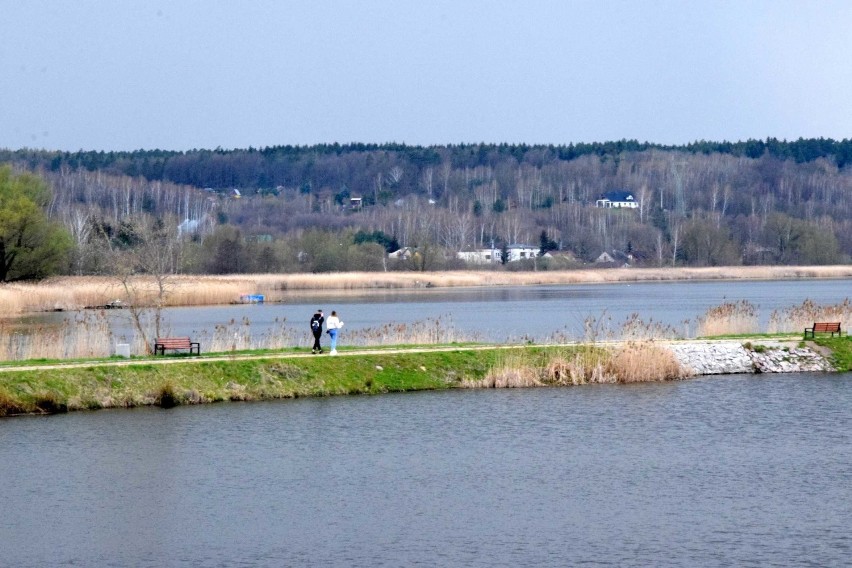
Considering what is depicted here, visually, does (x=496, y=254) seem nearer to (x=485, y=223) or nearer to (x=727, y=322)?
(x=485, y=223)

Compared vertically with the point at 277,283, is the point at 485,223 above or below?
above

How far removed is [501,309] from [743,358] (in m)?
29.3

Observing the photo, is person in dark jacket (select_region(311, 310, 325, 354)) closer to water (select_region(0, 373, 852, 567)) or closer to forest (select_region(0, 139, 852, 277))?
water (select_region(0, 373, 852, 567))

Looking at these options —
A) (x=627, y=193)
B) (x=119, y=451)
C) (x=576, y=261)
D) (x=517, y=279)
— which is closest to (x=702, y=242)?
(x=576, y=261)

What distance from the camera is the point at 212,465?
2373cm

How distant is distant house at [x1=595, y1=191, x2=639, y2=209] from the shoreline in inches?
5922

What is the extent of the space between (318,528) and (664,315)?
130 feet

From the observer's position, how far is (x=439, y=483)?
22047mm

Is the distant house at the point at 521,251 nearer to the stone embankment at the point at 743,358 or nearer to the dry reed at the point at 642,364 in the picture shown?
the stone embankment at the point at 743,358

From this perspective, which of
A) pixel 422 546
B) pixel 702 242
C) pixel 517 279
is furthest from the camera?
pixel 702 242

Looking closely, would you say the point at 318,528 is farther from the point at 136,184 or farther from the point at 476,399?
the point at 136,184

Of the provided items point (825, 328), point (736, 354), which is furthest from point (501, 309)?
point (736, 354)

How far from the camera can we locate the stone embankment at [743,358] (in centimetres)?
3650

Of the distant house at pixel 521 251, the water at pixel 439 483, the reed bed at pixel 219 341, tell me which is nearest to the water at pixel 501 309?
the reed bed at pixel 219 341
